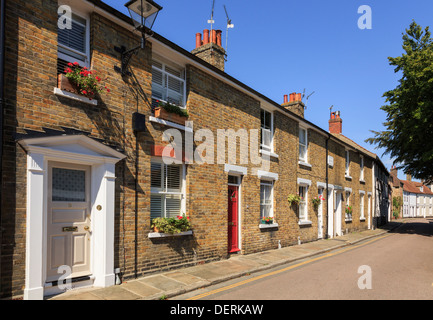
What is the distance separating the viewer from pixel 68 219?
252 inches

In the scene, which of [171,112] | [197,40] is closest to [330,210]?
[197,40]

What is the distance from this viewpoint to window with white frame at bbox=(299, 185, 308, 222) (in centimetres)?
1563

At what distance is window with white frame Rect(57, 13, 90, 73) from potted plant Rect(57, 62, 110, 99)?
0.89ft

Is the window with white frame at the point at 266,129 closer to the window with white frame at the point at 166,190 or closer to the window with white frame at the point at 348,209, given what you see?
the window with white frame at the point at 166,190

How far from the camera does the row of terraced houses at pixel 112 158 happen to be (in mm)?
5461

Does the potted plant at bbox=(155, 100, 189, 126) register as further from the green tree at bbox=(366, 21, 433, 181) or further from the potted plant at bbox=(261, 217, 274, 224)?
the green tree at bbox=(366, 21, 433, 181)

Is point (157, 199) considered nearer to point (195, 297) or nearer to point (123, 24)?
point (195, 297)

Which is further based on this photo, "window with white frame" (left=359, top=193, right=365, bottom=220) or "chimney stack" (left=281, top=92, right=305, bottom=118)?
"window with white frame" (left=359, top=193, right=365, bottom=220)

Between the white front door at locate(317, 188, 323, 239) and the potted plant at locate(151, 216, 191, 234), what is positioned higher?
the potted plant at locate(151, 216, 191, 234)

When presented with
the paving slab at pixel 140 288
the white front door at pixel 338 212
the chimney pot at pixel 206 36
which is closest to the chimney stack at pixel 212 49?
the chimney pot at pixel 206 36

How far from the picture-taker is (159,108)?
812 centimetres

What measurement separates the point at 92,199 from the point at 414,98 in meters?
18.6

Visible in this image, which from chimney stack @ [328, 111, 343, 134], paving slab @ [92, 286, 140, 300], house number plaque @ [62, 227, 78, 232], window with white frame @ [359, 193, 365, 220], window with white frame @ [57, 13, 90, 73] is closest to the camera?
paving slab @ [92, 286, 140, 300]

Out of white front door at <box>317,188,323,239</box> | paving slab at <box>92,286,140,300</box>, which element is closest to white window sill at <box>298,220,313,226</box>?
white front door at <box>317,188,323,239</box>
